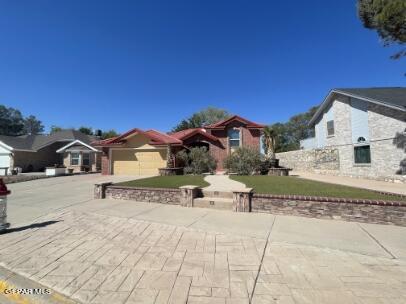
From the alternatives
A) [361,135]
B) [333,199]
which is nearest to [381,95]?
[361,135]

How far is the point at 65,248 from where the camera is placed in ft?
15.5

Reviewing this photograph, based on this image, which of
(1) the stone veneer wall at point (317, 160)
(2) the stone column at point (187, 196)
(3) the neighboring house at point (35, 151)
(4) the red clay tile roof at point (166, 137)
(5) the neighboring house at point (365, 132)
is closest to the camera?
(2) the stone column at point (187, 196)

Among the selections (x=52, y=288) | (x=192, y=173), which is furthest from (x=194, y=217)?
(x=192, y=173)

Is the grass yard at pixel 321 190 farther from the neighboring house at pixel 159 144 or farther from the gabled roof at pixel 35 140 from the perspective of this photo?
the gabled roof at pixel 35 140

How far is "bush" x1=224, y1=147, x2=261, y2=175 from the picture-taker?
15.4 metres

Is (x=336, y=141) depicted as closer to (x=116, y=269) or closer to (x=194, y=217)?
(x=194, y=217)

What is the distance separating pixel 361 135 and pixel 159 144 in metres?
15.1

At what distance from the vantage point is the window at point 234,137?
2130 centimetres

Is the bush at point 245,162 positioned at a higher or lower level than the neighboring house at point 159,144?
lower

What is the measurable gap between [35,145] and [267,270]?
119 feet

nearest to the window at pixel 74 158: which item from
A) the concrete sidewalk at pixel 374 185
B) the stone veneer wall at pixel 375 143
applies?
the stone veneer wall at pixel 375 143

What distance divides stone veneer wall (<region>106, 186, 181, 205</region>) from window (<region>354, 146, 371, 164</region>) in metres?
14.4

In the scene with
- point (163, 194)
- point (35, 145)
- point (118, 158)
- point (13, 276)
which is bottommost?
point (13, 276)

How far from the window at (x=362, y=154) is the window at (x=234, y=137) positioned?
9.18 m
